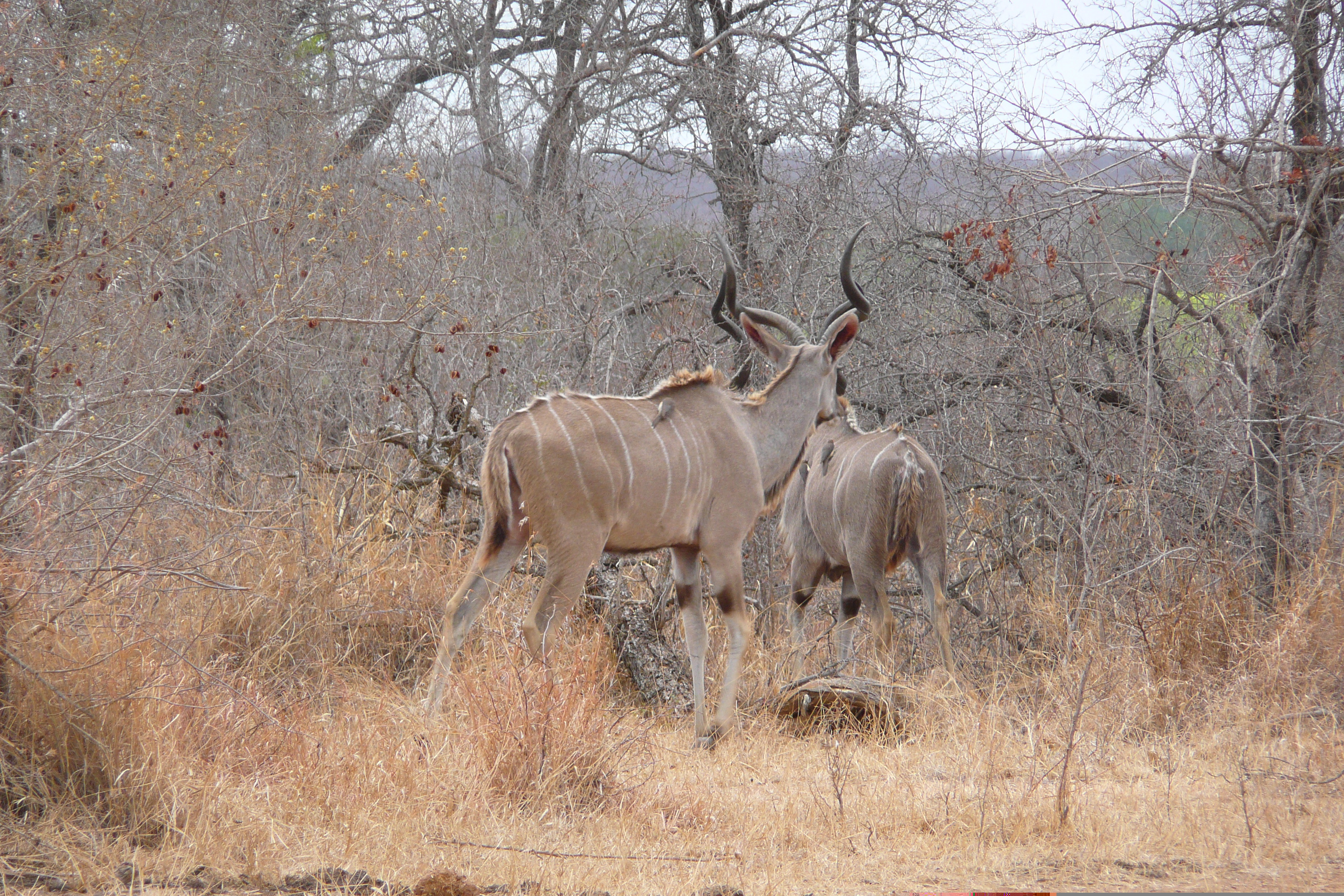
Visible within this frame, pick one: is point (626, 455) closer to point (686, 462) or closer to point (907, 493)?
point (686, 462)

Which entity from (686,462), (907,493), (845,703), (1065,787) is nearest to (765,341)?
(907,493)

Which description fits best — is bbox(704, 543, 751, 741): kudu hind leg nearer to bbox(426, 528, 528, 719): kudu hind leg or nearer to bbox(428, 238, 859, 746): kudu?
bbox(428, 238, 859, 746): kudu

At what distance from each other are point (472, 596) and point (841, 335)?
7.57 ft

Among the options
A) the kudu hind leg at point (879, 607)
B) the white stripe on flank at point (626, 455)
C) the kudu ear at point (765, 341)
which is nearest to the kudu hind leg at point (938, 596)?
the kudu hind leg at point (879, 607)

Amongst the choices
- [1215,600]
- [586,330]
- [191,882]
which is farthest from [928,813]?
[586,330]

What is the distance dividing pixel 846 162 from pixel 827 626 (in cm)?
355

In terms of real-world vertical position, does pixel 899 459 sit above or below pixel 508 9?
below

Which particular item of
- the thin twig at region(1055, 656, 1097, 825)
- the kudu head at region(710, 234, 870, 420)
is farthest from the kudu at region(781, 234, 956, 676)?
the thin twig at region(1055, 656, 1097, 825)

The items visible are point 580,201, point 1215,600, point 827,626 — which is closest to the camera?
point 1215,600

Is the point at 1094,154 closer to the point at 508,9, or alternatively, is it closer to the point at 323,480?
the point at 323,480

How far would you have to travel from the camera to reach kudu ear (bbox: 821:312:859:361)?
18.7 ft

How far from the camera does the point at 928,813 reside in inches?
145

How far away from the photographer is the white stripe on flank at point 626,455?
15.4 feet

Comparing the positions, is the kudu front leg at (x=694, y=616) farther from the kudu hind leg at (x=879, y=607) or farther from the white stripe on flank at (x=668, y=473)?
the kudu hind leg at (x=879, y=607)
